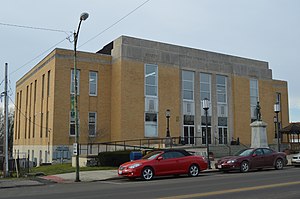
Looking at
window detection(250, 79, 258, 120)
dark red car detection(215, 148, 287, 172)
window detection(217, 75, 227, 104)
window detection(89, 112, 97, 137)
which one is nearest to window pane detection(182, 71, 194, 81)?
window detection(217, 75, 227, 104)

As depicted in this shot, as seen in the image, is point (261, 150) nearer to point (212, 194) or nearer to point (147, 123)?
point (212, 194)

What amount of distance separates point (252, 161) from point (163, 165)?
5659 mm

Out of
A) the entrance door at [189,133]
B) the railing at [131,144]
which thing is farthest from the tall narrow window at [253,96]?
the railing at [131,144]

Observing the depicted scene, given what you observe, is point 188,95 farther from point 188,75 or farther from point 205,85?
point 205,85

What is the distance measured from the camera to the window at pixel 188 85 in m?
42.2

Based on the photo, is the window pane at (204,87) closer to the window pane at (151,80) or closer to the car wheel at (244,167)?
the window pane at (151,80)

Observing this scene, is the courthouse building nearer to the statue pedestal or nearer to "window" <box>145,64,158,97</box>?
"window" <box>145,64,158,97</box>

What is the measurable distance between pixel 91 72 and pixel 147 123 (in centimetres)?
785

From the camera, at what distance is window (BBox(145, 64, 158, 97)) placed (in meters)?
39.7

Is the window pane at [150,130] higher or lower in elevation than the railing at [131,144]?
higher

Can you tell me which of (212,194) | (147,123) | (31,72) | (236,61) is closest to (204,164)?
(212,194)

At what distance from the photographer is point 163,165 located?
17.8 m

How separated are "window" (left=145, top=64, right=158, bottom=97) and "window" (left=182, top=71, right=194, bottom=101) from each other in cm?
383

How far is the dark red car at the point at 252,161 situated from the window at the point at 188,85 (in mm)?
21056
